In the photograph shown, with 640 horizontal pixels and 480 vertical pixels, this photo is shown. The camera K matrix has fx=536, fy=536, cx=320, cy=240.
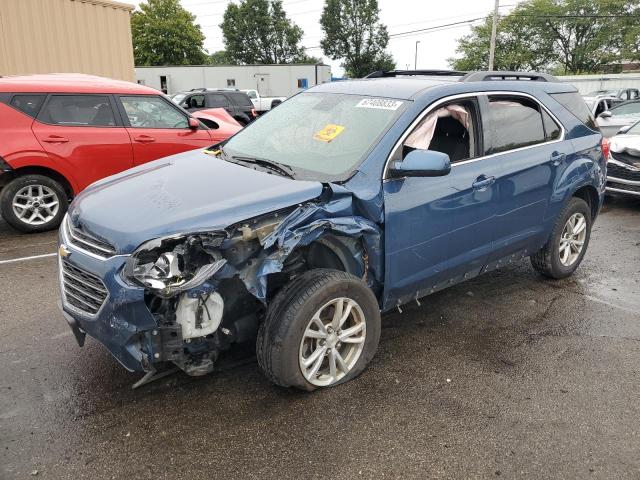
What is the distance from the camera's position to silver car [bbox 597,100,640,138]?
12.5 metres

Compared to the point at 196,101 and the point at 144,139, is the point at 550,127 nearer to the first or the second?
the point at 144,139

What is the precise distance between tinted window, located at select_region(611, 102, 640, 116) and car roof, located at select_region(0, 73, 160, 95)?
11335 millimetres

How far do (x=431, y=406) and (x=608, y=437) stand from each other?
936 mm

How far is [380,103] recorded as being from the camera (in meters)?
3.78

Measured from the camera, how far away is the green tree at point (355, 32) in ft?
219

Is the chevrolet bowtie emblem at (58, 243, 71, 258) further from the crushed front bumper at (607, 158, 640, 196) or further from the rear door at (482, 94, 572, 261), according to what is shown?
the crushed front bumper at (607, 158, 640, 196)

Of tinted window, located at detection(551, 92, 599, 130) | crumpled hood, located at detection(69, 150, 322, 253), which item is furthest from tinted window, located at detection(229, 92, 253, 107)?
crumpled hood, located at detection(69, 150, 322, 253)

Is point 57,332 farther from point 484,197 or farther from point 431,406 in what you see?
point 484,197

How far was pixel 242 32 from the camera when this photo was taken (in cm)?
6725

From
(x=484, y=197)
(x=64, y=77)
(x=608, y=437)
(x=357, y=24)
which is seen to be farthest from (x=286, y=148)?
(x=357, y=24)

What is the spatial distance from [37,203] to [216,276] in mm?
4972

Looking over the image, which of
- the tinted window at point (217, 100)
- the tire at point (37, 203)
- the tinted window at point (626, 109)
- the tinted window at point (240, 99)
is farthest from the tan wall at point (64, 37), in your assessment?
the tinted window at point (626, 109)

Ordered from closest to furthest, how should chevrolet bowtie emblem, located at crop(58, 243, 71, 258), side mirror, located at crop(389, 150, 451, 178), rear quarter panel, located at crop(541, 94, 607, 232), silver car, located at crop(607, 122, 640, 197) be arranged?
chevrolet bowtie emblem, located at crop(58, 243, 71, 258) < side mirror, located at crop(389, 150, 451, 178) < rear quarter panel, located at crop(541, 94, 607, 232) < silver car, located at crop(607, 122, 640, 197)

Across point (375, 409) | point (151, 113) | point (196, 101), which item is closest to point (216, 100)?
point (196, 101)
